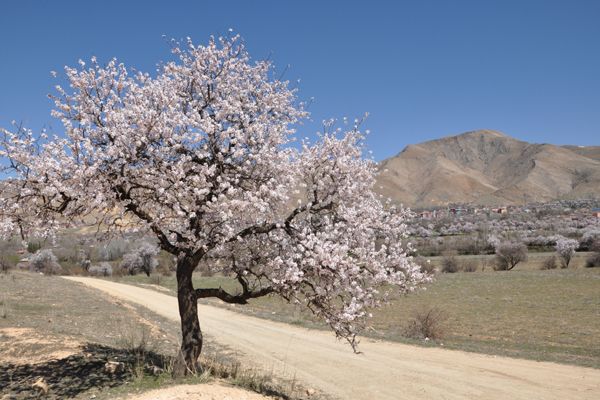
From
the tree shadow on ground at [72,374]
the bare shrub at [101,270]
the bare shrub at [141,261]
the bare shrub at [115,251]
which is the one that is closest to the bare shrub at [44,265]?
the bare shrub at [101,270]

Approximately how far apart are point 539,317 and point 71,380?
2587 centimetres

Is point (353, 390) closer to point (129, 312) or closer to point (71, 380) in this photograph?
point (71, 380)

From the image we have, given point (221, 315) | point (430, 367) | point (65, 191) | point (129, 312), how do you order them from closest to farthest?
point (65, 191) < point (430, 367) < point (129, 312) < point (221, 315)

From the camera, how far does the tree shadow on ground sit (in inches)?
394

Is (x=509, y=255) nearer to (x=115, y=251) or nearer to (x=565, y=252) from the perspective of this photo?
(x=565, y=252)

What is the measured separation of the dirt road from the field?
1483mm

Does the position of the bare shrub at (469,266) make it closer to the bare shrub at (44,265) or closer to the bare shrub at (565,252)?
the bare shrub at (565,252)

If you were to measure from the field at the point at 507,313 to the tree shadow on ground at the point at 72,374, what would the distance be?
13.5 ft

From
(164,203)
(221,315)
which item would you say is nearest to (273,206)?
(164,203)

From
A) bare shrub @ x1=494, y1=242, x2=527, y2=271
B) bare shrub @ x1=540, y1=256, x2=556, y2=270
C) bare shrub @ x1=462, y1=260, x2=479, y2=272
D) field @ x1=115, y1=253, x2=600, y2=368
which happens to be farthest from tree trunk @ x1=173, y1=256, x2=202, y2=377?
bare shrub @ x1=540, y1=256, x2=556, y2=270

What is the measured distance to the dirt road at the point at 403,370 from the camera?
13.5 meters

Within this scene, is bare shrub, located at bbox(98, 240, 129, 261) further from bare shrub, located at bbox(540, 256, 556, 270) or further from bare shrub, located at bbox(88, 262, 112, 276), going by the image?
bare shrub, located at bbox(540, 256, 556, 270)

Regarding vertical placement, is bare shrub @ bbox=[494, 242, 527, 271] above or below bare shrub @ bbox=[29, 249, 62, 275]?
above

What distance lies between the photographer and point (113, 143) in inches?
368
